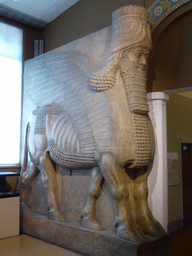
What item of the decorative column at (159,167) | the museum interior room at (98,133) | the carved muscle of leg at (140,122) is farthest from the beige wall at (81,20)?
the decorative column at (159,167)

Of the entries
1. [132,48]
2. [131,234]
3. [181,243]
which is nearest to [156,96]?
[132,48]

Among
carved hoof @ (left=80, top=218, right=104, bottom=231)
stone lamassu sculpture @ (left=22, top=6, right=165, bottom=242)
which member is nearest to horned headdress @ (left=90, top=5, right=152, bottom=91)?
stone lamassu sculpture @ (left=22, top=6, right=165, bottom=242)

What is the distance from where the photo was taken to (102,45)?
4.10 metres

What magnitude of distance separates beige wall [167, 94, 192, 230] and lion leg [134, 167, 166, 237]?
228cm

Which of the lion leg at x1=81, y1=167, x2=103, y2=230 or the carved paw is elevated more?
the lion leg at x1=81, y1=167, x2=103, y2=230

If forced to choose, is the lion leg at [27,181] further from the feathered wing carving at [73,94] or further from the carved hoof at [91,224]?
the carved hoof at [91,224]

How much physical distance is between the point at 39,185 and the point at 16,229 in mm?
763

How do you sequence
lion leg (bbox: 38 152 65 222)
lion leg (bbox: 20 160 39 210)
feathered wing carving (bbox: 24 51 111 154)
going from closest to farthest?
feathered wing carving (bbox: 24 51 111 154) < lion leg (bbox: 38 152 65 222) < lion leg (bbox: 20 160 39 210)

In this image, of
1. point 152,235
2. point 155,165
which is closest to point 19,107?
point 155,165

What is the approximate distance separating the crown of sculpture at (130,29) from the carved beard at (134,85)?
0.21 meters

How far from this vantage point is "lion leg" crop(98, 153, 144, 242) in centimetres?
353

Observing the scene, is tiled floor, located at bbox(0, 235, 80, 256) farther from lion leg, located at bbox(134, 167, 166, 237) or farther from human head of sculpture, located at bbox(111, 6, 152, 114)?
human head of sculpture, located at bbox(111, 6, 152, 114)

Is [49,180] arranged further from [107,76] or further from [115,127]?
[107,76]

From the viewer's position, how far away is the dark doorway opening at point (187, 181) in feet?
21.4
